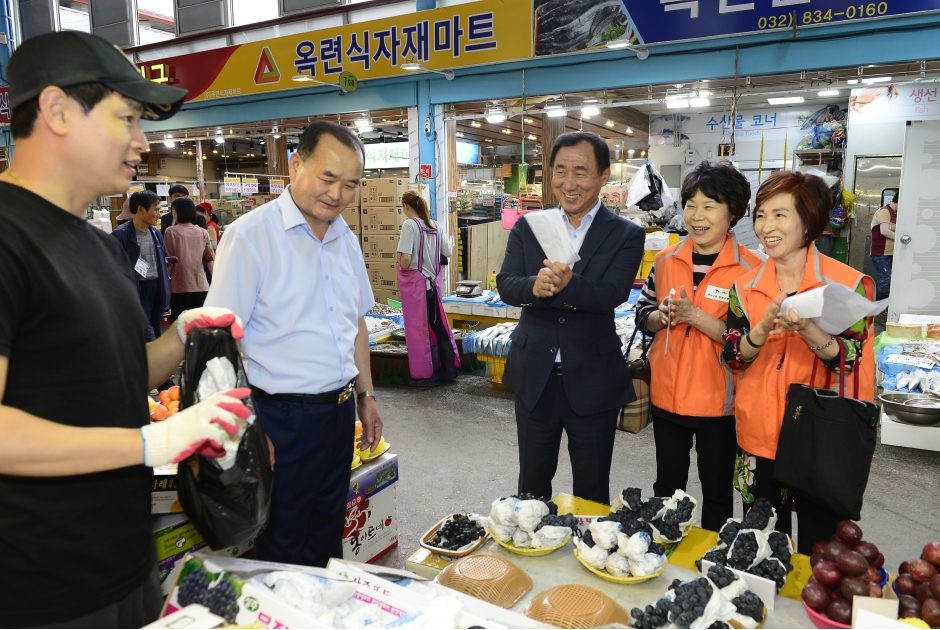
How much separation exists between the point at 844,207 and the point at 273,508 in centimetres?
913

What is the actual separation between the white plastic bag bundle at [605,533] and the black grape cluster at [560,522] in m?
0.13

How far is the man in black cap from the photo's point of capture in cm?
101

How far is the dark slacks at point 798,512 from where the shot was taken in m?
2.03

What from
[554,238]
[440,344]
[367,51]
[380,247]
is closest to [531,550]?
[554,238]

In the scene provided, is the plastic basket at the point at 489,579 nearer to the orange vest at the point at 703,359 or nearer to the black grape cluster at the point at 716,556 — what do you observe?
the black grape cluster at the point at 716,556

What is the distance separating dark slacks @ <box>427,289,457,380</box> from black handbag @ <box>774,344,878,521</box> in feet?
13.3

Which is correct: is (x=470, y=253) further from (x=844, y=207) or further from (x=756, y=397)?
(x=756, y=397)

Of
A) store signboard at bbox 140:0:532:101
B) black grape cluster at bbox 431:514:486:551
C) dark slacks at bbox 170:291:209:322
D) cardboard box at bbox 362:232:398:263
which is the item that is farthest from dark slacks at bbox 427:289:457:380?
black grape cluster at bbox 431:514:486:551

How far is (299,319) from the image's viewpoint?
1885mm

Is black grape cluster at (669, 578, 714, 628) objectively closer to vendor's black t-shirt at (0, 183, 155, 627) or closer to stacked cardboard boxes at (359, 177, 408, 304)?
vendor's black t-shirt at (0, 183, 155, 627)

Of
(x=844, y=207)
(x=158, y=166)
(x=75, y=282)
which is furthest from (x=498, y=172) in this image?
(x=75, y=282)

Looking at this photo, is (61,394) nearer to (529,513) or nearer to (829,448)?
(529,513)

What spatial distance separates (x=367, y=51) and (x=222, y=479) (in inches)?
302


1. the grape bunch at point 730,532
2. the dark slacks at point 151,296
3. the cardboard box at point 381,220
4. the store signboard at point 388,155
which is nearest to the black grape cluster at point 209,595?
the grape bunch at point 730,532
